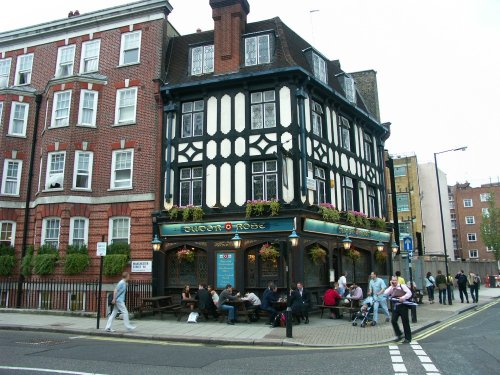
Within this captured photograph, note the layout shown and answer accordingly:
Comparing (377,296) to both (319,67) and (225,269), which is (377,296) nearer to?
(225,269)

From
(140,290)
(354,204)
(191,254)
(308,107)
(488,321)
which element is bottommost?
(488,321)

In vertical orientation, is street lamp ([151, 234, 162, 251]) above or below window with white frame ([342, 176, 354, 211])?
below

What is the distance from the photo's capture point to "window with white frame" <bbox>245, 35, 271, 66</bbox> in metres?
20.3

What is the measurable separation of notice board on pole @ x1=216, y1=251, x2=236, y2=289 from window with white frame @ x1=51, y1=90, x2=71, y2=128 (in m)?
10.5

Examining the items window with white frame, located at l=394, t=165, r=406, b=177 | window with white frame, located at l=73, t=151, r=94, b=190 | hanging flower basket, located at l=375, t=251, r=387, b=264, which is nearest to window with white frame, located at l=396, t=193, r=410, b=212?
window with white frame, located at l=394, t=165, r=406, b=177

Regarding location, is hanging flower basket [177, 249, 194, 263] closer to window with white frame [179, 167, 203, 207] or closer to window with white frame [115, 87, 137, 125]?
window with white frame [179, 167, 203, 207]

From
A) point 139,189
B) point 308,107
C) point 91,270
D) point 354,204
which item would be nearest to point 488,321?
point 354,204

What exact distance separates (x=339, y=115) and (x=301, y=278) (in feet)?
31.4

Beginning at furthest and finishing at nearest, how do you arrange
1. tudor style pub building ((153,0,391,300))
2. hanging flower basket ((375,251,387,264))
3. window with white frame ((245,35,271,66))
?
hanging flower basket ((375,251,387,264)) < window with white frame ((245,35,271,66)) < tudor style pub building ((153,0,391,300))

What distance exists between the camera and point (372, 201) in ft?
84.5

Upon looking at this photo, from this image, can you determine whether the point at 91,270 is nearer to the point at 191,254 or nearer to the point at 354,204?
the point at 191,254

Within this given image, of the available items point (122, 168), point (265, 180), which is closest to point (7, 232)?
point (122, 168)

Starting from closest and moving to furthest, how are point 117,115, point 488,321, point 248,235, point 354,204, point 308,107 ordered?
point 488,321, point 248,235, point 308,107, point 117,115, point 354,204

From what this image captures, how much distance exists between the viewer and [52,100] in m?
22.1
